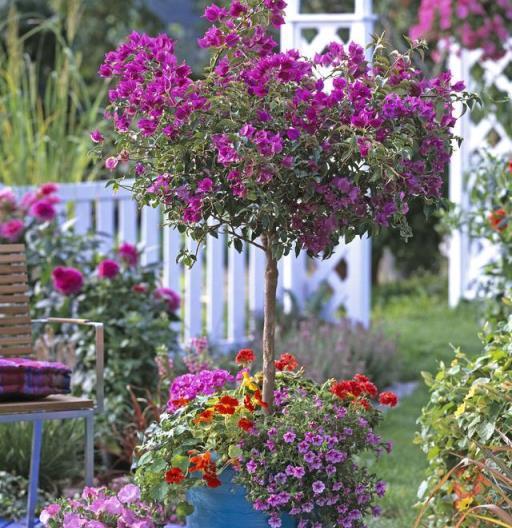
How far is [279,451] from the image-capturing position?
9.19 feet

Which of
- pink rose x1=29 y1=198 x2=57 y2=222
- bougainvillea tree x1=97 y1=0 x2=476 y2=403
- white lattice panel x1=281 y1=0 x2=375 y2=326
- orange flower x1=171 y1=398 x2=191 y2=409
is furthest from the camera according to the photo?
white lattice panel x1=281 y1=0 x2=375 y2=326

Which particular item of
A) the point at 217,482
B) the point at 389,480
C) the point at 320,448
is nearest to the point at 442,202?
the point at 320,448

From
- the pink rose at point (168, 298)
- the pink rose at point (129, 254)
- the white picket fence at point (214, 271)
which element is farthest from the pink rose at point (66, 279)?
the white picket fence at point (214, 271)

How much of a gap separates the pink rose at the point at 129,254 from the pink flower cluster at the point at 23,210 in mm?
337

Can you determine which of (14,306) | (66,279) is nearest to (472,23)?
(66,279)

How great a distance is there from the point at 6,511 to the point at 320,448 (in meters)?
1.55

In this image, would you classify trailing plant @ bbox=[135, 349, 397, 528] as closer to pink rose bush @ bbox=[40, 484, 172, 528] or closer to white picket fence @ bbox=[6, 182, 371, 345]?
pink rose bush @ bbox=[40, 484, 172, 528]

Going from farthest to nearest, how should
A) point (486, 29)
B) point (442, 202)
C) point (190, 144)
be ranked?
point (486, 29) < point (442, 202) < point (190, 144)

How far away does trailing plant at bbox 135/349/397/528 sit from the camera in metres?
2.79

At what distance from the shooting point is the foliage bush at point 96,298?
467 cm

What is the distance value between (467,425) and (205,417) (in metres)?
0.73

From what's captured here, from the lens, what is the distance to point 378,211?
2818mm

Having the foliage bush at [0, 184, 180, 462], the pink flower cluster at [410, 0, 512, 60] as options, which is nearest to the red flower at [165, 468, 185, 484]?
the foliage bush at [0, 184, 180, 462]

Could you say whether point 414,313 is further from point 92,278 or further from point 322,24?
point 92,278
